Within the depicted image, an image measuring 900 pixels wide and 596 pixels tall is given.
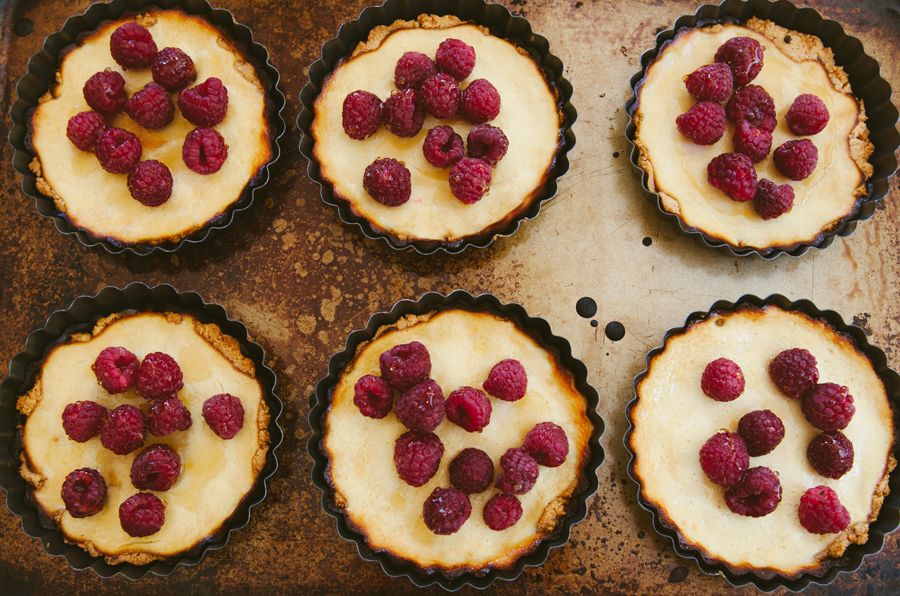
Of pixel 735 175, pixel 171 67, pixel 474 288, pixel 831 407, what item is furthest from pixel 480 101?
pixel 831 407

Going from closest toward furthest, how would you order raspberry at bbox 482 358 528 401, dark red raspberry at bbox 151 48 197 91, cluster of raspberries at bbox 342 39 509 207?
1. raspberry at bbox 482 358 528 401
2. cluster of raspberries at bbox 342 39 509 207
3. dark red raspberry at bbox 151 48 197 91

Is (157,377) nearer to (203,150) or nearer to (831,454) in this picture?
(203,150)

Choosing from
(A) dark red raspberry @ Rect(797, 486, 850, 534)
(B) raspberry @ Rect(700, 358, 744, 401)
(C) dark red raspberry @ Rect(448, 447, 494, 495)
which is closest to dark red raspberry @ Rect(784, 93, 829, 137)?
(B) raspberry @ Rect(700, 358, 744, 401)

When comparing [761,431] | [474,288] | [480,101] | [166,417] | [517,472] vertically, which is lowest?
[166,417]

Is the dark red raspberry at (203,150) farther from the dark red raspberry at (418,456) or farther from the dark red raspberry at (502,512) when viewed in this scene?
the dark red raspberry at (502,512)

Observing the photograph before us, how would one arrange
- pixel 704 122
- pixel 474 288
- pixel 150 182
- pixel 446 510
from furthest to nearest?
pixel 474 288, pixel 704 122, pixel 150 182, pixel 446 510

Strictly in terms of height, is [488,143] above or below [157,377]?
above

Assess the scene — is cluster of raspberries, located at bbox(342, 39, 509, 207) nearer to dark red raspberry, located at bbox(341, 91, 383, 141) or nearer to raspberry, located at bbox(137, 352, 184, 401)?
dark red raspberry, located at bbox(341, 91, 383, 141)
